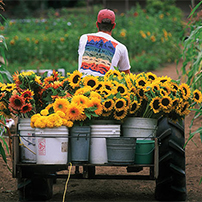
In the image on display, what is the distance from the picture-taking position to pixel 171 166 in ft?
12.7

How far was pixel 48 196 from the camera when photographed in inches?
162

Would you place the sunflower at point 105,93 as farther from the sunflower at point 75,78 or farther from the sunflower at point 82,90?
the sunflower at point 75,78

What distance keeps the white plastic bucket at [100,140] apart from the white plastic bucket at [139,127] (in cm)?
17

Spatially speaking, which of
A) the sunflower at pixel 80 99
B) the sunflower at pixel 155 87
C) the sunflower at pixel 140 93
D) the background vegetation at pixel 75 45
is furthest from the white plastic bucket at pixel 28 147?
the background vegetation at pixel 75 45

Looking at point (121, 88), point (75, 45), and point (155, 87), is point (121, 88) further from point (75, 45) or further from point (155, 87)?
point (75, 45)

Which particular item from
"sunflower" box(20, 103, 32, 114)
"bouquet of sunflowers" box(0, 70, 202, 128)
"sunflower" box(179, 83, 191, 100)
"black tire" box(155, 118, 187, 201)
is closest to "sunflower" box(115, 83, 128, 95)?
"bouquet of sunflowers" box(0, 70, 202, 128)

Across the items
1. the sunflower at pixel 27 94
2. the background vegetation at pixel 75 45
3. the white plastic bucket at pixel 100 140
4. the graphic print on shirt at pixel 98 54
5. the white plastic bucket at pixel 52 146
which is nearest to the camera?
the white plastic bucket at pixel 52 146

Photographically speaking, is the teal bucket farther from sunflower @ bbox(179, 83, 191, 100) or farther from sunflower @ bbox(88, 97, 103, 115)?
sunflower @ bbox(179, 83, 191, 100)

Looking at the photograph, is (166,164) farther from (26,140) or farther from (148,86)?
(26,140)

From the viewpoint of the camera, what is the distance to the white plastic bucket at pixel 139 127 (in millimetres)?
3766

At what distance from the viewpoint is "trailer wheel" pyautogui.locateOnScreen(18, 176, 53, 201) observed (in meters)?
3.94

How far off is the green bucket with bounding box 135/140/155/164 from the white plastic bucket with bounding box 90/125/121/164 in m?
0.19

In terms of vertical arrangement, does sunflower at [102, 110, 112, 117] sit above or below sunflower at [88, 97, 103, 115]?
below

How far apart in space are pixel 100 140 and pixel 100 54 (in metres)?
1.32
